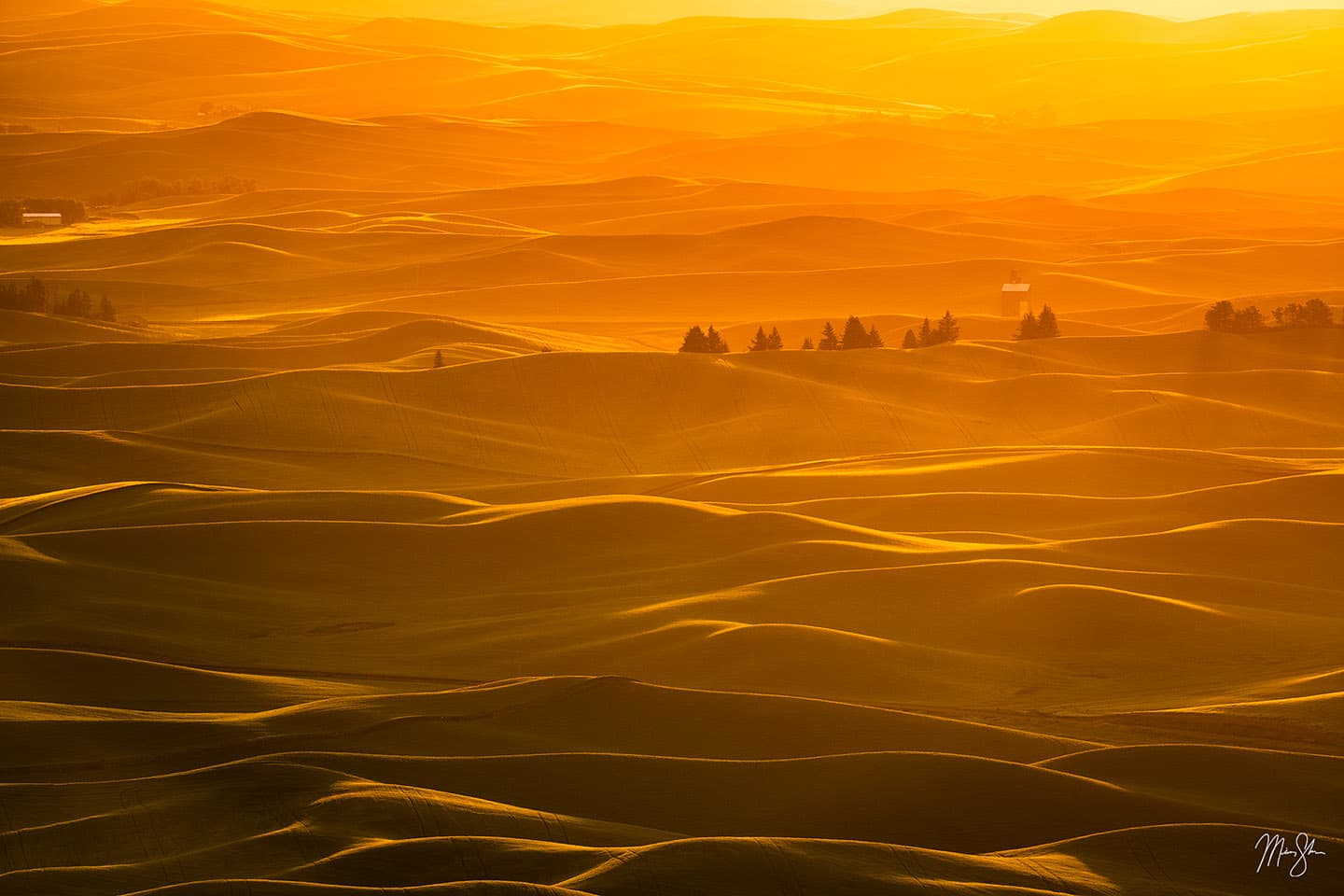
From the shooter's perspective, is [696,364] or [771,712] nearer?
[771,712]

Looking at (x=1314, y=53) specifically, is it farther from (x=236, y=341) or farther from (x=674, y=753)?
(x=674, y=753)

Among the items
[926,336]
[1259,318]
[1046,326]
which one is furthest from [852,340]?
[1259,318]

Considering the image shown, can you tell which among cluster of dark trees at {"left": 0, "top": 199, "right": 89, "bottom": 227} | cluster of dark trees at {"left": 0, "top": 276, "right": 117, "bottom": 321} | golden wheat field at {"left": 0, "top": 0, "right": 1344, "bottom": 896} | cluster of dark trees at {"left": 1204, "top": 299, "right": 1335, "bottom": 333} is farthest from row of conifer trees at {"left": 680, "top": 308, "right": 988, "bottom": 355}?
cluster of dark trees at {"left": 0, "top": 199, "right": 89, "bottom": 227}

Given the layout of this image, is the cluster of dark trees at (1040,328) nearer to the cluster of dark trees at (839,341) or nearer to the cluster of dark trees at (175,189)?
the cluster of dark trees at (839,341)

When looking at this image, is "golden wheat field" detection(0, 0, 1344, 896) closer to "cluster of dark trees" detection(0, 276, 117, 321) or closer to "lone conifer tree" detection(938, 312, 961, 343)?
"lone conifer tree" detection(938, 312, 961, 343)

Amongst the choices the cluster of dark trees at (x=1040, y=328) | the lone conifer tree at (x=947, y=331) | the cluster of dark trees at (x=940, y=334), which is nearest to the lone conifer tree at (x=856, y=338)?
the cluster of dark trees at (x=940, y=334)

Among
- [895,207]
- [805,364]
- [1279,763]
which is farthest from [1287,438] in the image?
[895,207]
